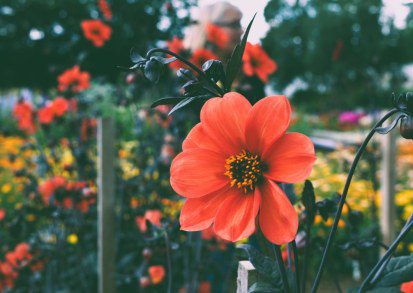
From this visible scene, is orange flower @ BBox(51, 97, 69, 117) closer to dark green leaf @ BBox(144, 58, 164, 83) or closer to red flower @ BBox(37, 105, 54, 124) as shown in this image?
red flower @ BBox(37, 105, 54, 124)

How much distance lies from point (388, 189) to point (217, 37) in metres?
1.63

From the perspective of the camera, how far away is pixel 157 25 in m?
2.76

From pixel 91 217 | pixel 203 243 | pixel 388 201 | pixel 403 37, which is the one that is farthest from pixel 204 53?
pixel 403 37

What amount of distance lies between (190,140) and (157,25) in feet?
7.64

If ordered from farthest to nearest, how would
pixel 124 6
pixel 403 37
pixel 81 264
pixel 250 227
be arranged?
1. pixel 403 37
2. pixel 124 6
3. pixel 81 264
4. pixel 250 227

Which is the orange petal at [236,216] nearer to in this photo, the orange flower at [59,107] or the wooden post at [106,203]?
the wooden post at [106,203]

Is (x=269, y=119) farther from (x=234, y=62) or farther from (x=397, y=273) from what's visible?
(x=397, y=273)

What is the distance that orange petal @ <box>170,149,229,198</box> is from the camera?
0.54m

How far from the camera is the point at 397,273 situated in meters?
0.52

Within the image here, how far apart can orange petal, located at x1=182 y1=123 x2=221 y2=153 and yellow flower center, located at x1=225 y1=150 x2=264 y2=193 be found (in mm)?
26

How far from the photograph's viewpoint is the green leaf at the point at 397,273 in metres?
0.52

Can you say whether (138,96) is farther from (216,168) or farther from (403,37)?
(403,37)

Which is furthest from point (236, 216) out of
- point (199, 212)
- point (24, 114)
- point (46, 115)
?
point (24, 114)

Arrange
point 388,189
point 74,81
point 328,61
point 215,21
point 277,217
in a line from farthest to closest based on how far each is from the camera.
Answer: point 328,61, point 388,189, point 74,81, point 215,21, point 277,217
